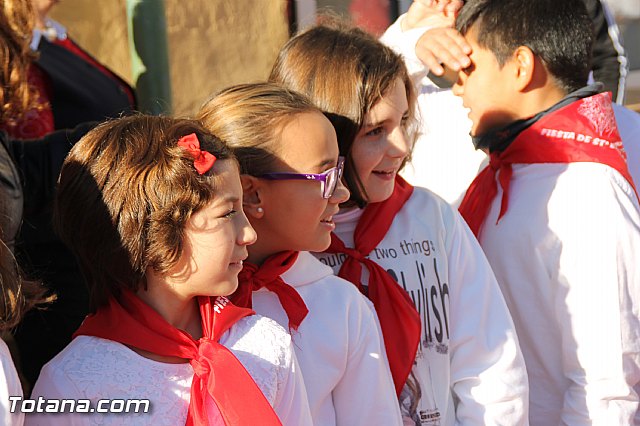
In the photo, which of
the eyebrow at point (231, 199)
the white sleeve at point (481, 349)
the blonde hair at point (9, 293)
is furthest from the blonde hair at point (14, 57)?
the white sleeve at point (481, 349)

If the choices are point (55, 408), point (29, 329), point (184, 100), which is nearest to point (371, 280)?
point (55, 408)

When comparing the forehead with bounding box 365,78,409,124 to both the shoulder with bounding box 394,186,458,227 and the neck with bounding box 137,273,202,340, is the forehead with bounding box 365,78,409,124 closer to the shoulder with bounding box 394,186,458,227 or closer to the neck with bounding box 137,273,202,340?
the shoulder with bounding box 394,186,458,227

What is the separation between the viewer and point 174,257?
1915mm

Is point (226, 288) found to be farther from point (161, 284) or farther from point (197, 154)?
point (197, 154)

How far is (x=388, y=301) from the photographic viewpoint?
7.79 feet

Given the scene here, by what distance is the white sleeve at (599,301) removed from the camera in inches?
102

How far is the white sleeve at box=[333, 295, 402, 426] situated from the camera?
2.21 m

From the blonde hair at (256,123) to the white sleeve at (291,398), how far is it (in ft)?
1.59

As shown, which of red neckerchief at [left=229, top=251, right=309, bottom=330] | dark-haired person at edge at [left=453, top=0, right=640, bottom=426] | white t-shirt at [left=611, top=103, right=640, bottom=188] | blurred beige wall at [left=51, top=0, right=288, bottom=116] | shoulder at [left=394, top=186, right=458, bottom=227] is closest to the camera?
red neckerchief at [left=229, top=251, right=309, bottom=330]

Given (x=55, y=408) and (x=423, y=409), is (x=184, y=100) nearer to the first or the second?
(x=423, y=409)

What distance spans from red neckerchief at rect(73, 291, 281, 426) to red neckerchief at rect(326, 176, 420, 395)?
543mm

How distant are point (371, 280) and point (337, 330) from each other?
0.81ft

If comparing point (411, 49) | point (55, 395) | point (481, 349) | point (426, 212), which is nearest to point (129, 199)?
point (55, 395)

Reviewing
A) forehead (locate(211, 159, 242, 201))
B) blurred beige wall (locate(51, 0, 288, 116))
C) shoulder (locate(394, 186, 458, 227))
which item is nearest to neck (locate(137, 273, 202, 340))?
forehead (locate(211, 159, 242, 201))
